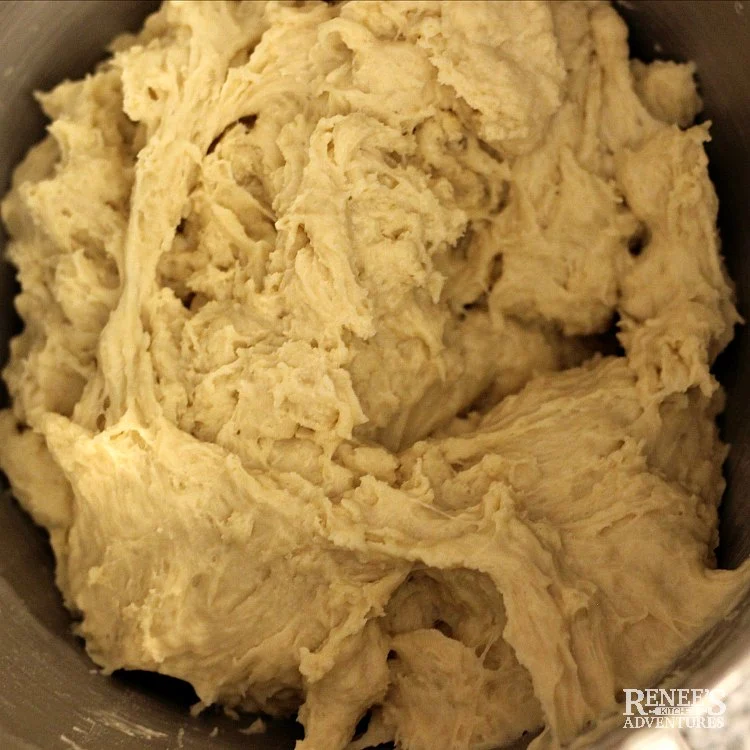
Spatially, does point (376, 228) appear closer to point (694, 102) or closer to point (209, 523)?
point (209, 523)

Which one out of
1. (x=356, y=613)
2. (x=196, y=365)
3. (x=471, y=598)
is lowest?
(x=471, y=598)

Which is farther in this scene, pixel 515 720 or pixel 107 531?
pixel 107 531

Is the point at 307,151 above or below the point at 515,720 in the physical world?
above

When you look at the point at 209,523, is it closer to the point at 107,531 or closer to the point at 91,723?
the point at 107,531

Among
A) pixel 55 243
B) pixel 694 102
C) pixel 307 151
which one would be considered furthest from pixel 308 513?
pixel 694 102

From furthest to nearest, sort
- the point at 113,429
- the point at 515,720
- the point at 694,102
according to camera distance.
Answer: the point at 694,102 → the point at 113,429 → the point at 515,720

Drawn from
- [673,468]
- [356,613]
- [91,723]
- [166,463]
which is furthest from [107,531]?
[673,468]

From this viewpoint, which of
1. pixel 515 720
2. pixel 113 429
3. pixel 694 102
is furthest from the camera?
pixel 694 102
